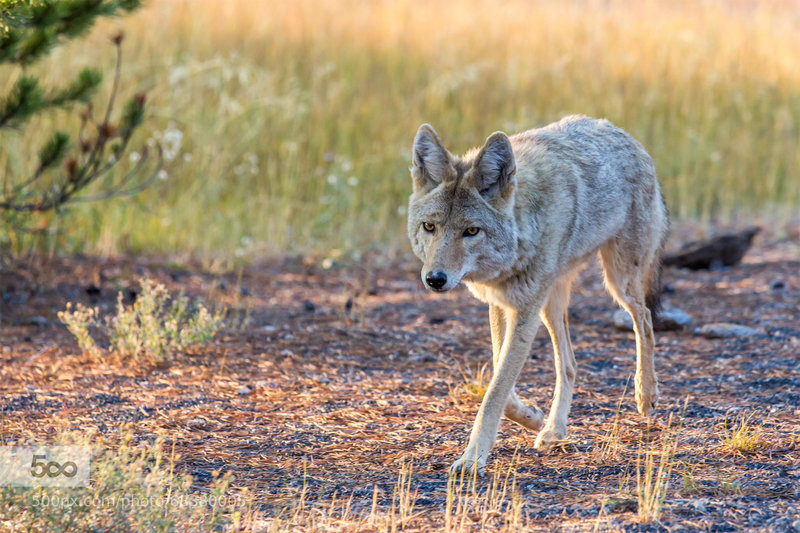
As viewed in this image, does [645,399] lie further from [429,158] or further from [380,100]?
[380,100]

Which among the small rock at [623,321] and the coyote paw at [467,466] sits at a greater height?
the coyote paw at [467,466]

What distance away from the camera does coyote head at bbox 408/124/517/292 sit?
4.07 metres

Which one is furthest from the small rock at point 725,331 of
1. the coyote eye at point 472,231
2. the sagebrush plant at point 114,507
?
the sagebrush plant at point 114,507

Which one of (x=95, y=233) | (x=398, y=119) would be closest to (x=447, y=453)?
(x=95, y=233)

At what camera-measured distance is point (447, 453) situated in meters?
4.25

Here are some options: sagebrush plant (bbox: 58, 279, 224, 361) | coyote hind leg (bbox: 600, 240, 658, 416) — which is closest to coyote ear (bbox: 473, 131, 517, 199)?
coyote hind leg (bbox: 600, 240, 658, 416)

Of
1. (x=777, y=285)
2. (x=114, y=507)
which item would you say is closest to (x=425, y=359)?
(x=114, y=507)

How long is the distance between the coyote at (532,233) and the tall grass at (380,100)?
4.64 m

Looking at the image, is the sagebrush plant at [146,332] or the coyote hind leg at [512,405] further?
the sagebrush plant at [146,332]

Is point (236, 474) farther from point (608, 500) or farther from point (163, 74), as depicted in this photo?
point (163, 74)

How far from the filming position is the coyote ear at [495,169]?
4.16m

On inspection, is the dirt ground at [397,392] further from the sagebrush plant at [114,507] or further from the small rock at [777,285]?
the sagebrush plant at [114,507]

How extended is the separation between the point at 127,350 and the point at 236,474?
6.62 feet

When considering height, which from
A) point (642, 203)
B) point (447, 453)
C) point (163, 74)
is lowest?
point (447, 453)
